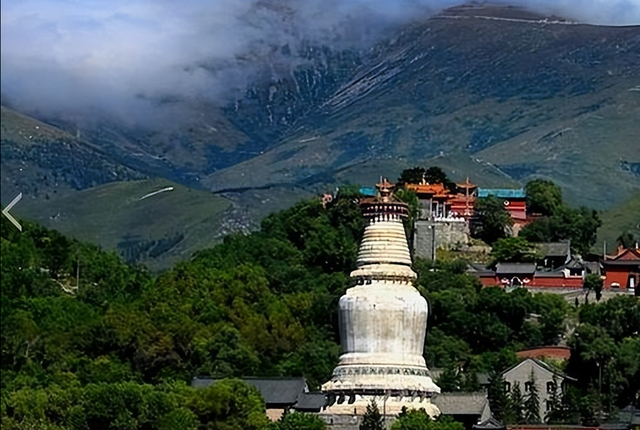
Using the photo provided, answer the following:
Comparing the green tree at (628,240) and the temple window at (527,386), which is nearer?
the temple window at (527,386)

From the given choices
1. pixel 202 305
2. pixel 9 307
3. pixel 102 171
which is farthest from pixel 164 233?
pixel 9 307

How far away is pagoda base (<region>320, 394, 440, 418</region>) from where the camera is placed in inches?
1164

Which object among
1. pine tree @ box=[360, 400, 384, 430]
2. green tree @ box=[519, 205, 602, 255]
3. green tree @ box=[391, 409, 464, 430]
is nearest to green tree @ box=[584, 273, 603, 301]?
green tree @ box=[519, 205, 602, 255]

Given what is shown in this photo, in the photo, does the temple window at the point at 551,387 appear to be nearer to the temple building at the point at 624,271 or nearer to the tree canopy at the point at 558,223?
the temple building at the point at 624,271

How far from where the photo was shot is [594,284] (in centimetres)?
4112

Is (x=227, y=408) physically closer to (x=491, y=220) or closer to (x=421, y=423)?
(x=421, y=423)

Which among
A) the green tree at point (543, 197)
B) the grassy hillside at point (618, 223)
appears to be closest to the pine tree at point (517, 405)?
the grassy hillside at point (618, 223)

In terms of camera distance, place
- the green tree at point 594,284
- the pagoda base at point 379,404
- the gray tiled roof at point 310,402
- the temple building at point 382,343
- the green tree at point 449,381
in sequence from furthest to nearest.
Answer: the green tree at point 594,284
the green tree at point 449,381
the gray tiled roof at point 310,402
the temple building at point 382,343
the pagoda base at point 379,404

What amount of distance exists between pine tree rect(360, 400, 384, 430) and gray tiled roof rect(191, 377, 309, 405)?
4838 millimetres

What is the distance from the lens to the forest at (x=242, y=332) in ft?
104

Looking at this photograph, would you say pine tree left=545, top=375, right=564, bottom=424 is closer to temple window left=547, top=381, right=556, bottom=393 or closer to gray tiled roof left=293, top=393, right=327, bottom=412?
temple window left=547, top=381, right=556, bottom=393

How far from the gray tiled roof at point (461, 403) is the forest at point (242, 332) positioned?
1.29 metres

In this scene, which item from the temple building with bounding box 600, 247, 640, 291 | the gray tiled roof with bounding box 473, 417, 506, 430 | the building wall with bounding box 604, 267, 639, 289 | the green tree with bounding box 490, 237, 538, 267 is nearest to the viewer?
the gray tiled roof with bounding box 473, 417, 506, 430

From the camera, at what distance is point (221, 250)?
45156 millimetres
